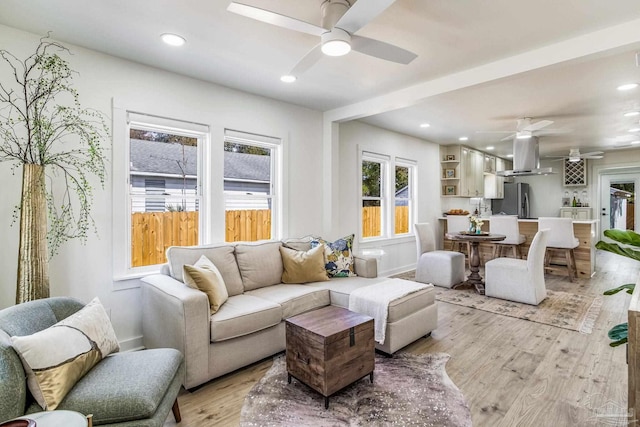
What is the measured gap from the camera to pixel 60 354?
4.90ft

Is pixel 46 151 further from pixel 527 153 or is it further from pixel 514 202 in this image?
pixel 514 202

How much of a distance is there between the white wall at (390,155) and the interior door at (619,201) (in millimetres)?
5154

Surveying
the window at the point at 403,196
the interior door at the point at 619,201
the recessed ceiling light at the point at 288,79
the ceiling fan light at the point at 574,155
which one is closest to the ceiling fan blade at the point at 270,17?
the recessed ceiling light at the point at 288,79

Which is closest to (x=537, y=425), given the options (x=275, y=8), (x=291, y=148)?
(x=275, y=8)

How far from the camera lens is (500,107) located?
14.5 ft

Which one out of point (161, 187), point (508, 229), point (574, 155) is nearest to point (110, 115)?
point (161, 187)

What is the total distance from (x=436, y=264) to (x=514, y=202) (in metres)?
5.18

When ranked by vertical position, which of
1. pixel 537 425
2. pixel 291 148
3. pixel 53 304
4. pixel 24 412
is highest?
pixel 291 148

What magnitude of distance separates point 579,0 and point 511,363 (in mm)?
2639

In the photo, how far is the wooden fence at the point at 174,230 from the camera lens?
3084mm

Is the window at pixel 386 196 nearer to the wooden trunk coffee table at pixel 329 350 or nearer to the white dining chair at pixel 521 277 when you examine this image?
the white dining chair at pixel 521 277

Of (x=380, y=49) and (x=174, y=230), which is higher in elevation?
(x=380, y=49)

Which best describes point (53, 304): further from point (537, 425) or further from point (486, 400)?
point (537, 425)

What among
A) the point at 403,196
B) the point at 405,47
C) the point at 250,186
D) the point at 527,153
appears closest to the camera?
the point at 405,47
